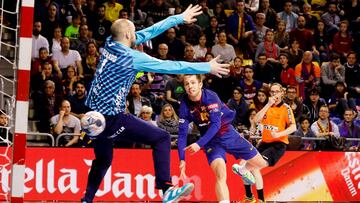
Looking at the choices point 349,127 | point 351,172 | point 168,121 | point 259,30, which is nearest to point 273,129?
point 168,121

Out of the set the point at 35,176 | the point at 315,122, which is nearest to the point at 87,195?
the point at 35,176

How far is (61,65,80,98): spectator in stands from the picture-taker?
59.7ft

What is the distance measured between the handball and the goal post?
143cm

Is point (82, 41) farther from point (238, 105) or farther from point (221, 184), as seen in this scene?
point (221, 184)

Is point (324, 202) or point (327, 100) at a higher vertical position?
point (327, 100)

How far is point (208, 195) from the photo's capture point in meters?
16.8

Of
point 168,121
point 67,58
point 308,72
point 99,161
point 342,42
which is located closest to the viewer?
point 99,161

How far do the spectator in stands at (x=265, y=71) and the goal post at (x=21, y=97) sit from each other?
11.7m

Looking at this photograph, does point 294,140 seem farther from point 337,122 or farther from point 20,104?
point 20,104

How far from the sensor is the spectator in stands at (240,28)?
71.5ft

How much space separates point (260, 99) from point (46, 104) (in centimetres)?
434

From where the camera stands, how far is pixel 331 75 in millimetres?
21531

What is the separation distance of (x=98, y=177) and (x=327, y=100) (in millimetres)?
10789

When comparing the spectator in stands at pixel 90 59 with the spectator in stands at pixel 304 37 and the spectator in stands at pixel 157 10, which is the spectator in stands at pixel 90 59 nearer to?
the spectator in stands at pixel 157 10
